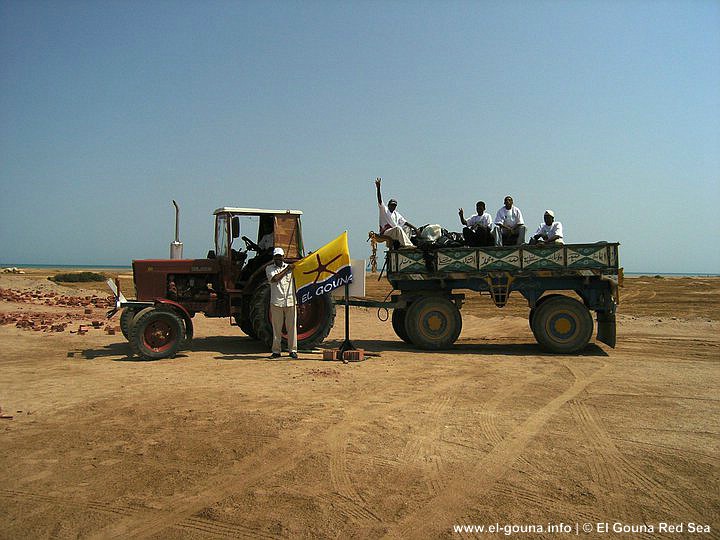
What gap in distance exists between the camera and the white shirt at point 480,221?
12.1 metres

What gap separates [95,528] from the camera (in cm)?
386

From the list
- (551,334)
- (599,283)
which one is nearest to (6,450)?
(551,334)

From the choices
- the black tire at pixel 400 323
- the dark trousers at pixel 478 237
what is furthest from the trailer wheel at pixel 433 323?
the dark trousers at pixel 478 237

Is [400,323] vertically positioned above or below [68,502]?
above

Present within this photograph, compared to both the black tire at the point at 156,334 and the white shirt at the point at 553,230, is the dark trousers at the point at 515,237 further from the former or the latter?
the black tire at the point at 156,334

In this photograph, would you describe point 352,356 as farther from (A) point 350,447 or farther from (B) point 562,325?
(A) point 350,447

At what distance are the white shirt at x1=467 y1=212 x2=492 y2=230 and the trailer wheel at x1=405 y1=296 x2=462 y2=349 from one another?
173cm

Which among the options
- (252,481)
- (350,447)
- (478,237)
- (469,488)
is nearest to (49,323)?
(478,237)

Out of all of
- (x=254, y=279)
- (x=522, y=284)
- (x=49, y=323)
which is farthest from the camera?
(x=49, y=323)

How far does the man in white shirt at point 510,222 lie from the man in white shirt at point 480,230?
0.59ft

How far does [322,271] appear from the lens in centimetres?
1092

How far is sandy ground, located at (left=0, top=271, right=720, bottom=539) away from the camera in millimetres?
4035

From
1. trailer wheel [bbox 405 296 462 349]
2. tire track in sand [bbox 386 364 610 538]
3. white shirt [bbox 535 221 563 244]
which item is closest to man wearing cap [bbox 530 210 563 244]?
white shirt [bbox 535 221 563 244]

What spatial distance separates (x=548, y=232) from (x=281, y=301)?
573 centimetres
